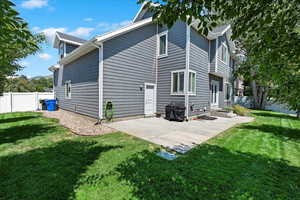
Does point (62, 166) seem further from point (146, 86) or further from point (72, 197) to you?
point (146, 86)

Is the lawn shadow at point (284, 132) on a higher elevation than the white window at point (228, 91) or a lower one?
lower

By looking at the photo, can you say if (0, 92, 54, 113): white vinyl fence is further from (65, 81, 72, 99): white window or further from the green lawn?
the green lawn

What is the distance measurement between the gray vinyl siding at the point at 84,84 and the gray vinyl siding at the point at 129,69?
2.54 ft

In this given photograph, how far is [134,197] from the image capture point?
2330 mm

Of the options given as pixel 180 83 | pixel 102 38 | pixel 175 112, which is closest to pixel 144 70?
pixel 180 83

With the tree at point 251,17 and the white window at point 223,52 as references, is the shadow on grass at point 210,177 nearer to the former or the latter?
the tree at point 251,17

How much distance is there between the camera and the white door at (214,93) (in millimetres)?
12198

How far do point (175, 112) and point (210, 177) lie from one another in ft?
19.4

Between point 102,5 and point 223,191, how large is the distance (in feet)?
34.1

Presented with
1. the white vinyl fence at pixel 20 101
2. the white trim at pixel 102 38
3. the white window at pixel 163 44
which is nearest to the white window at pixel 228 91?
the white window at pixel 163 44

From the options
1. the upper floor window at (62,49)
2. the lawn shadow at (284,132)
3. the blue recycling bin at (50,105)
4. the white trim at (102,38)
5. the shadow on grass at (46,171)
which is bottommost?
the shadow on grass at (46,171)

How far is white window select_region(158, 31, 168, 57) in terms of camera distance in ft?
32.8

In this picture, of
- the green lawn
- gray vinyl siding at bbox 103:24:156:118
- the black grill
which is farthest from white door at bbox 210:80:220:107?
the green lawn

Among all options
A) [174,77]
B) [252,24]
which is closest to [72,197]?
[252,24]
